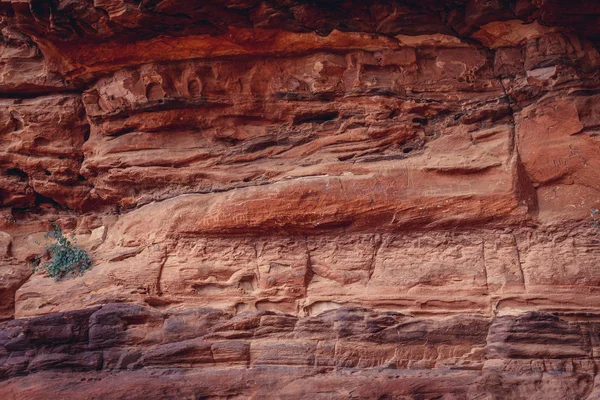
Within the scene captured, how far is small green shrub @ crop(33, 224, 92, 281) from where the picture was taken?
981cm

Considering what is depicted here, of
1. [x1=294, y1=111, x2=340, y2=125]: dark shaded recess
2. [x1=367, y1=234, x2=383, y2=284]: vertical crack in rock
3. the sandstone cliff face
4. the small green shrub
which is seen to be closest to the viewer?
the sandstone cliff face

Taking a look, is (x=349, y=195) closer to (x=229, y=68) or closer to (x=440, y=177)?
(x=440, y=177)

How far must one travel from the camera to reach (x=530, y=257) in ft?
29.1

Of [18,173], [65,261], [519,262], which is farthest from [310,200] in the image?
[18,173]

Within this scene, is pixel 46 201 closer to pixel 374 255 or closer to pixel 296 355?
pixel 296 355

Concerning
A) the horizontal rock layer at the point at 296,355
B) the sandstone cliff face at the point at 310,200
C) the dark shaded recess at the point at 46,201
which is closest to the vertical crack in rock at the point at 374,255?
the sandstone cliff face at the point at 310,200

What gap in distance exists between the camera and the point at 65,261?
9.91m

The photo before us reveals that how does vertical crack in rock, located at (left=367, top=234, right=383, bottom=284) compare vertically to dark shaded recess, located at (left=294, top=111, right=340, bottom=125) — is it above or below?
below

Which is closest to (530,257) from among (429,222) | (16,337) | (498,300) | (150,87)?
(498,300)

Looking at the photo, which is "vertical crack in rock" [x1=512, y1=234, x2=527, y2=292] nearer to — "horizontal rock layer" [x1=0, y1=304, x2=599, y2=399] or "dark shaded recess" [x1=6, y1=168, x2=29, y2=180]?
"horizontal rock layer" [x1=0, y1=304, x2=599, y2=399]

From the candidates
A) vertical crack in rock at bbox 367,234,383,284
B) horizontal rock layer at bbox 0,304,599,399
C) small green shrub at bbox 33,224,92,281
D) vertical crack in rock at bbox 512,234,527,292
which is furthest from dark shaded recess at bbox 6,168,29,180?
vertical crack in rock at bbox 512,234,527,292

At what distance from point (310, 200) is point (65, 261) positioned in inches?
146

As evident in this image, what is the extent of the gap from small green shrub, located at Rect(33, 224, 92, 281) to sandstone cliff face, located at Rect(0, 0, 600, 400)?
0.64 ft

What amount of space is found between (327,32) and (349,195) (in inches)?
95.6
